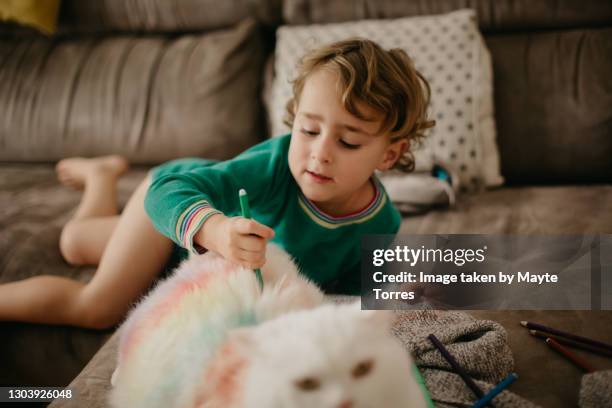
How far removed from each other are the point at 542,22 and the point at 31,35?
1517mm

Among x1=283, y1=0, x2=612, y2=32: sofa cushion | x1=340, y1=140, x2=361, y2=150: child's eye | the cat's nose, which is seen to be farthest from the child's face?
x1=283, y1=0, x2=612, y2=32: sofa cushion

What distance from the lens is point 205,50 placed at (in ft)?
4.42

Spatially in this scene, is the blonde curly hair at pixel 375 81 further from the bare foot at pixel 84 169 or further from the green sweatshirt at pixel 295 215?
the bare foot at pixel 84 169

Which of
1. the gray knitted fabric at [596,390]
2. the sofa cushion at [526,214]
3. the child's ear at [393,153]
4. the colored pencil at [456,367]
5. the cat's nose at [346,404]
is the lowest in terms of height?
the sofa cushion at [526,214]

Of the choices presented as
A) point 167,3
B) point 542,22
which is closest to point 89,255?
point 167,3

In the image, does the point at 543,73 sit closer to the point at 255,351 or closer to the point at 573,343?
the point at 573,343

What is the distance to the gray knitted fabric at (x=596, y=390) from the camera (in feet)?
1.65

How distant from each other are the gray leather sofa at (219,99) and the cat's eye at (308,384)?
29.4 inches

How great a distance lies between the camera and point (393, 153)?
86 centimetres

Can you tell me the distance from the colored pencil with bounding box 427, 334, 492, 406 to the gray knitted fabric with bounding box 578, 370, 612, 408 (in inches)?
4.5

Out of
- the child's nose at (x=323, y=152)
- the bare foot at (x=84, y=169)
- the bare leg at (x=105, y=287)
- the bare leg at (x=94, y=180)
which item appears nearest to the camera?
the child's nose at (x=323, y=152)

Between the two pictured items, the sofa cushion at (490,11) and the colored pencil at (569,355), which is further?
the sofa cushion at (490,11)

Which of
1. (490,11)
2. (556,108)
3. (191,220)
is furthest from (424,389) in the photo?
(490,11)

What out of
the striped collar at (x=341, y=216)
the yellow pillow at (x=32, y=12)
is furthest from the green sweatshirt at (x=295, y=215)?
the yellow pillow at (x=32, y=12)
